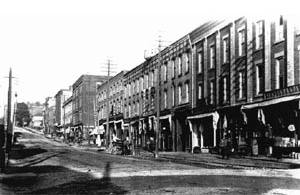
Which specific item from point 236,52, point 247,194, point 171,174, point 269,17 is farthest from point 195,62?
point 247,194

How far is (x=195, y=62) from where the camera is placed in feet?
121

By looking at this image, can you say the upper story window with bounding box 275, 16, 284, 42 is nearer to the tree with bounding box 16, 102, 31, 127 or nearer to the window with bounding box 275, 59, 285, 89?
the window with bounding box 275, 59, 285, 89

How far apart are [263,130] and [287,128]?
2249 millimetres

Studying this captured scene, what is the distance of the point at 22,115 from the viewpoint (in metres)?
143

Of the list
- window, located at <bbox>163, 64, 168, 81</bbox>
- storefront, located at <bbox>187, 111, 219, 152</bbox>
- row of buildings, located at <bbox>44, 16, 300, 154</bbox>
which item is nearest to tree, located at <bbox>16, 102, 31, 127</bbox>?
row of buildings, located at <bbox>44, 16, 300, 154</bbox>

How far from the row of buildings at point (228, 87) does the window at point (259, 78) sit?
0.20ft

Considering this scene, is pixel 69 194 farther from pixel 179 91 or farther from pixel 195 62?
pixel 179 91

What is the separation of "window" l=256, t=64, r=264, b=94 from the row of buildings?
60mm

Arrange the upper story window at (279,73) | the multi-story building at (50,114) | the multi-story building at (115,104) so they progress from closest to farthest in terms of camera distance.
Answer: the upper story window at (279,73) < the multi-story building at (115,104) < the multi-story building at (50,114)

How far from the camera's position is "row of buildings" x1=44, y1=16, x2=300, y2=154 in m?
24.7

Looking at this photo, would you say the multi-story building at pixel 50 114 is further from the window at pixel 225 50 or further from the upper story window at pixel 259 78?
the upper story window at pixel 259 78

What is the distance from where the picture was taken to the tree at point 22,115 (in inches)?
5576

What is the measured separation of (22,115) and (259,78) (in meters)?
125

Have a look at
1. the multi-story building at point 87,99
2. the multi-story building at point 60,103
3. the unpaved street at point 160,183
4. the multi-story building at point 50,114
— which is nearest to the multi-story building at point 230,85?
the unpaved street at point 160,183
